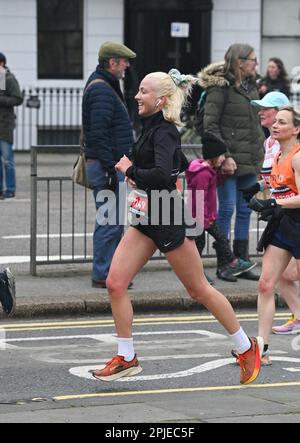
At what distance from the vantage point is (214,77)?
1254 cm

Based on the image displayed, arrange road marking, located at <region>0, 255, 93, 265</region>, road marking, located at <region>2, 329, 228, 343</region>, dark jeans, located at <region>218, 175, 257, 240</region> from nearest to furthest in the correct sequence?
road marking, located at <region>2, 329, 228, 343</region>
dark jeans, located at <region>218, 175, 257, 240</region>
road marking, located at <region>0, 255, 93, 265</region>

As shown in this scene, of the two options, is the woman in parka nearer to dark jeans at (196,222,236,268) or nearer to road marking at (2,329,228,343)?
dark jeans at (196,222,236,268)

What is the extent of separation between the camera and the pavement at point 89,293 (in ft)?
37.9

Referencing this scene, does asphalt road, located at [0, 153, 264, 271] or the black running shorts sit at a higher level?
the black running shorts

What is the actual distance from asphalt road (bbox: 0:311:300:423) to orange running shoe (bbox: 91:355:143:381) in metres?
0.05

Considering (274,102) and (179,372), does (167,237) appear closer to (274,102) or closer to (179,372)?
(179,372)

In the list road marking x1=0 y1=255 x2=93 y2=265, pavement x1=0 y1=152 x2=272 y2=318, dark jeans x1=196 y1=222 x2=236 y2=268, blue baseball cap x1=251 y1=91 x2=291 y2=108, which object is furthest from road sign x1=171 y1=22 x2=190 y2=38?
blue baseball cap x1=251 y1=91 x2=291 y2=108

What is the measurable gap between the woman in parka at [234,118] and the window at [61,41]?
15229mm

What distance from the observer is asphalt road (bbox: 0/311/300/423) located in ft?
25.4

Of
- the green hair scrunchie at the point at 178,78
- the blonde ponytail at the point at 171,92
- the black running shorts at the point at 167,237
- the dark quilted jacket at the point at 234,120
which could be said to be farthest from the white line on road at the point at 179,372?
the dark quilted jacket at the point at 234,120

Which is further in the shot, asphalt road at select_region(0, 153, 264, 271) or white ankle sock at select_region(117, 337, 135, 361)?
asphalt road at select_region(0, 153, 264, 271)

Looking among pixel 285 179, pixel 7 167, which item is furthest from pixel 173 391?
pixel 7 167

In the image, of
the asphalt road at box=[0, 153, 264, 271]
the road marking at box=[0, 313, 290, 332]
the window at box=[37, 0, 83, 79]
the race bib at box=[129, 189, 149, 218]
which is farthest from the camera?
the window at box=[37, 0, 83, 79]

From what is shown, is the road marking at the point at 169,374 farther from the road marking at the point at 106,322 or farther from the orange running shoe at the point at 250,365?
the road marking at the point at 106,322
